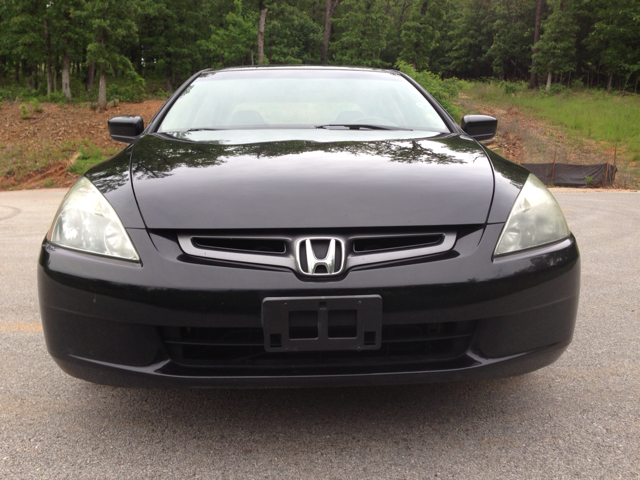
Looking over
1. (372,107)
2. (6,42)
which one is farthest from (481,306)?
(6,42)

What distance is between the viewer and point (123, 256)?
1.72 meters

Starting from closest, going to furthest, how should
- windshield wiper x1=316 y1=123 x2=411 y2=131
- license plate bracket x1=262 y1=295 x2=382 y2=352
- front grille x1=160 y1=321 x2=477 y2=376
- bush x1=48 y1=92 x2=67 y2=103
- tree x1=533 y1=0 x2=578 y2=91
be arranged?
license plate bracket x1=262 y1=295 x2=382 y2=352 → front grille x1=160 y1=321 x2=477 y2=376 → windshield wiper x1=316 y1=123 x2=411 y2=131 → bush x1=48 y1=92 x2=67 y2=103 → tree x1=533 y1=0 x2=578 y2=91

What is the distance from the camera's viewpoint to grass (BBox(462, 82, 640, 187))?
2429cm

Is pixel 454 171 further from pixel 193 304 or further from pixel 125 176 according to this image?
pixel 125 176

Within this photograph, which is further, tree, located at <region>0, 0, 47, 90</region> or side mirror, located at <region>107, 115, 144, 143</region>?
tree, located at <region>0, 0, 47, 90</region>

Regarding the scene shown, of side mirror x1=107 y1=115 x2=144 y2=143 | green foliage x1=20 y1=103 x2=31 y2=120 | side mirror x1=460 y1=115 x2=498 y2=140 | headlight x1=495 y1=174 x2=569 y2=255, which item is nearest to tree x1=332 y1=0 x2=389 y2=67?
green foliage x1=20 y1=103 x2=31 y2=120

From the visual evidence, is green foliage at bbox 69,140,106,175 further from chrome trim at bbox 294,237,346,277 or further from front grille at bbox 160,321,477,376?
chrome trim at bbox 294,237,346,277

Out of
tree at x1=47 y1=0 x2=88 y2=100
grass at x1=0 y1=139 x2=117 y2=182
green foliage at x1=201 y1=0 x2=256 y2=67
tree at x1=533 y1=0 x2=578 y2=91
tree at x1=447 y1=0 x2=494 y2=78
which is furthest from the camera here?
tree at x1=447 y1=0 x2=494 y2=78

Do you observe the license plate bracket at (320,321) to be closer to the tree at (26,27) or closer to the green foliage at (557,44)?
the tree at (26,27)

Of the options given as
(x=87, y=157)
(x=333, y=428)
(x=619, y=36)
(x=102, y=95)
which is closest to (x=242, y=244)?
(x=333, y=428)

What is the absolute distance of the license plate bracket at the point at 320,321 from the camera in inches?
62.1

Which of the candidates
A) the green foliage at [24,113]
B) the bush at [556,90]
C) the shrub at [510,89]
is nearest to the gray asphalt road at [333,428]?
the green foliage at [24,113]

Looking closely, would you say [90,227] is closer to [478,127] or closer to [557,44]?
[478,127]

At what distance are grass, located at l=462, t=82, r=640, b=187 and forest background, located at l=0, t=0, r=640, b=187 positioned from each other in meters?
0.10
